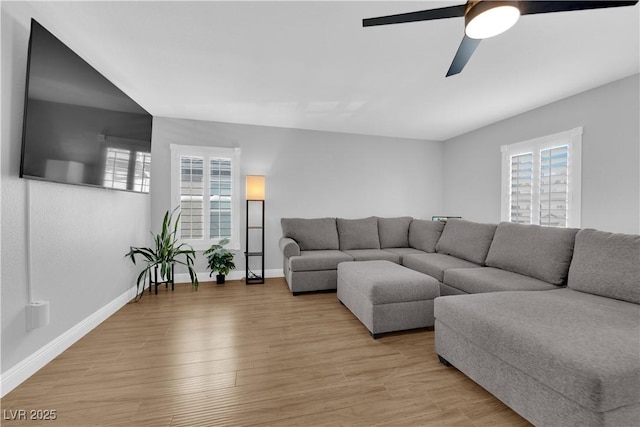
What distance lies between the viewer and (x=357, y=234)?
14.4 ft

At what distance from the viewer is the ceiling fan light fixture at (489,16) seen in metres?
1.35

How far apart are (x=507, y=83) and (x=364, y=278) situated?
106 inches

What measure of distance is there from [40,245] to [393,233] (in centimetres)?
421

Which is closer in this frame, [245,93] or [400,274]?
[400,274]

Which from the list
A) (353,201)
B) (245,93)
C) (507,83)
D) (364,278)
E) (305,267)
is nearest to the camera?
(364,278)

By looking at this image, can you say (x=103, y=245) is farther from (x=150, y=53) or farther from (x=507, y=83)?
(x=507, y=83)

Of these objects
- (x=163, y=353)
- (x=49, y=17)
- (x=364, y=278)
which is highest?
(x=49, y=17)

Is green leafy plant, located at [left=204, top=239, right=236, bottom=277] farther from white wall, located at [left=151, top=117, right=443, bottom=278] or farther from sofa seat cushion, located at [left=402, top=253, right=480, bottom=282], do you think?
sofa seat cushion, located at [left=402, top=253, right=480, bottom=282]

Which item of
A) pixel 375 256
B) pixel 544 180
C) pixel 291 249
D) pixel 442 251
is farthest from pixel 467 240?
pixel 291 249

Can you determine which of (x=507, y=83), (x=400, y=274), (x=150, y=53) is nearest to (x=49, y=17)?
(x=150, y=53)

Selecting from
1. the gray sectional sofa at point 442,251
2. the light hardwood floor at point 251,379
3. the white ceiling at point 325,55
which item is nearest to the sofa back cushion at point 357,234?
the gray sectional sofa at point 442,251

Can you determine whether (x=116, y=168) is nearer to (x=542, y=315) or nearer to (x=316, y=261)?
(x=316, y=261)

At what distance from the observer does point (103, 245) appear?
280cm

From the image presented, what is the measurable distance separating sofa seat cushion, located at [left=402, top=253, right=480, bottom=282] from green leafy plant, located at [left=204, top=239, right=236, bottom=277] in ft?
8.57
